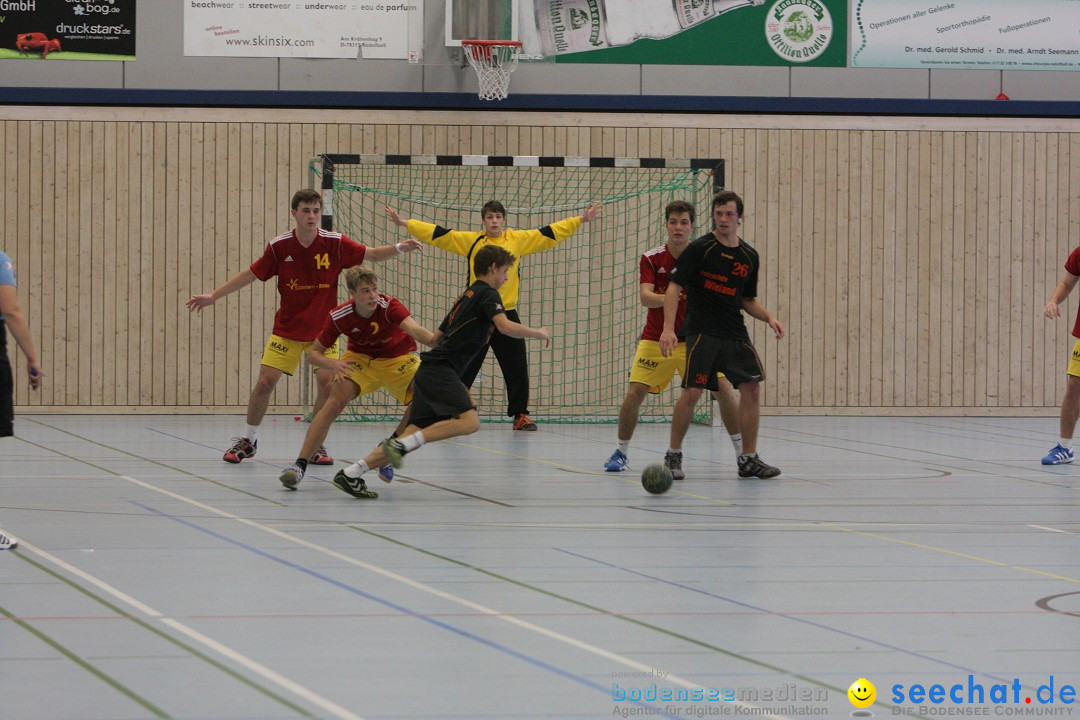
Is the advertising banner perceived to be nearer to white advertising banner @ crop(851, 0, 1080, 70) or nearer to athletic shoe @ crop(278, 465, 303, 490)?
white advertising banner @ crop(851, 0, 1080, 70)

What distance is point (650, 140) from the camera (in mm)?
16656

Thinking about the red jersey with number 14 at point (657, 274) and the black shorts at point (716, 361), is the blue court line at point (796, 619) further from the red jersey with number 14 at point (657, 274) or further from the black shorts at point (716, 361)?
the red jersey with number 14 at point (657, 274)

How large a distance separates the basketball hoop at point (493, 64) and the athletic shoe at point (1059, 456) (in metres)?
7.93

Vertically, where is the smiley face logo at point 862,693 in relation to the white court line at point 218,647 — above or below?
above

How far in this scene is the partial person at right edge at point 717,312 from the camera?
9.29m

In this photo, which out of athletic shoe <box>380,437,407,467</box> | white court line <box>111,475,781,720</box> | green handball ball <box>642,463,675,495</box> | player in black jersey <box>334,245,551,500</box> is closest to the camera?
white court line <box>111,475,781,720</box>

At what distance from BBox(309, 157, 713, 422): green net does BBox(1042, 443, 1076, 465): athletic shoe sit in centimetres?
620

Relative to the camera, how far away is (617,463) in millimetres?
10086

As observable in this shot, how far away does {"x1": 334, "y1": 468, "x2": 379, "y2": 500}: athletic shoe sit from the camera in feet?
26.8

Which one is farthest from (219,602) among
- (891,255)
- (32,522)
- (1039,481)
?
(891,255)

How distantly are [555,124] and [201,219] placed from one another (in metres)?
4.47

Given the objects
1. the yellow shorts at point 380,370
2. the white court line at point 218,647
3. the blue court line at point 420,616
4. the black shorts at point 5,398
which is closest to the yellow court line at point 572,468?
the yellow shorts at point 380,370

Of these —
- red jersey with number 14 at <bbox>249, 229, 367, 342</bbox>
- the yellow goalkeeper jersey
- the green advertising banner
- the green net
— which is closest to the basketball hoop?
the green advertising banner

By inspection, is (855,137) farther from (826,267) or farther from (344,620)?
(344,620)
